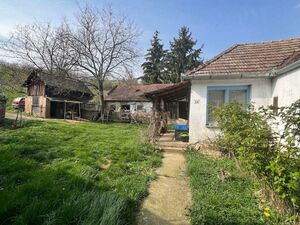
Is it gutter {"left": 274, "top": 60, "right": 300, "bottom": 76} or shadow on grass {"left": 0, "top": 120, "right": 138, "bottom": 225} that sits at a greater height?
gutter {"left": 274, "top": 60, "right": 300, "bottom": 76}

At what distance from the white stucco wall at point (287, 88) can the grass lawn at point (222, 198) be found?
2.79 m

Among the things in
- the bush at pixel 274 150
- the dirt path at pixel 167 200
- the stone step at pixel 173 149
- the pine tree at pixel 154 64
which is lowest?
the dirt path at pixel 167 200

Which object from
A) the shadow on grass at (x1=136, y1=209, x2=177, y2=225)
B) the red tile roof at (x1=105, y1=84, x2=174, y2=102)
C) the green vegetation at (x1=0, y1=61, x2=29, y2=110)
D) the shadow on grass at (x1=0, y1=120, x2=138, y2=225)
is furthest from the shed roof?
the shadow on grass at (x1=136, y1=209, x2=177, y2=225)

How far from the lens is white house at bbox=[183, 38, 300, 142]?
9.09 metres

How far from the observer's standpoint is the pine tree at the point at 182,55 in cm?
3631

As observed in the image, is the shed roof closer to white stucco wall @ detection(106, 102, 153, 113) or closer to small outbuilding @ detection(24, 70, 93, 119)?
small outbuilding @ detection(24, 70, 93, 119)

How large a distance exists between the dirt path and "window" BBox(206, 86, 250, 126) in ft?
10.9

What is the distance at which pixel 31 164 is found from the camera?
630 cm

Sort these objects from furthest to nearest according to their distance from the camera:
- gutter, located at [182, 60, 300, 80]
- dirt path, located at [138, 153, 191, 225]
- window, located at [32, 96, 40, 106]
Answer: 1. window, located at [32, 96, 40, 106]
2. gutter, located at [182, 60, 300, 80]
3. dirt path, located at [138, 153, 191, 225]

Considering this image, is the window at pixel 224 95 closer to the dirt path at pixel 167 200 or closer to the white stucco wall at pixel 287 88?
the white stucco wall at pixel 287 88

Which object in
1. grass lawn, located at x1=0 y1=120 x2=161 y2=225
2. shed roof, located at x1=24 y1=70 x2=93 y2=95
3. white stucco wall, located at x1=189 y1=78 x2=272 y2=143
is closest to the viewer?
grass lawn, located at x1=0 y1=120 x2=161 y2=225

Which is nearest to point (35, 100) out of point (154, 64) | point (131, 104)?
point (131, 104)

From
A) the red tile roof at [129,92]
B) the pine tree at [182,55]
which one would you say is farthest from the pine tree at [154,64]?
the red tile roof at [129,92]

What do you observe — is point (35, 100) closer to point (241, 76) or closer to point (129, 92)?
point (129, 92)
